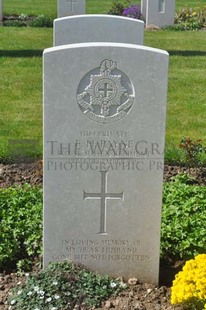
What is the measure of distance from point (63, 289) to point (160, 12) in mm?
13936

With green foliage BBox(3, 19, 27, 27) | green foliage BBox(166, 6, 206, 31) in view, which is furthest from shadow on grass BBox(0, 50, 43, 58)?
green foliage BBox(166, 6, 206, 31)

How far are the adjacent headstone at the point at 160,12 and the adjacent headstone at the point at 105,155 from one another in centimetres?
1350

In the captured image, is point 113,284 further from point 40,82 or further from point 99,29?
point 40,82

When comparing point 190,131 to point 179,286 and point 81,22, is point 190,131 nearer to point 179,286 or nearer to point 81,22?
point 81,22

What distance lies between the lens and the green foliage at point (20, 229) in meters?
4.95

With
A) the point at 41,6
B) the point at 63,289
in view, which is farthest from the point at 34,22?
the point at 63,289

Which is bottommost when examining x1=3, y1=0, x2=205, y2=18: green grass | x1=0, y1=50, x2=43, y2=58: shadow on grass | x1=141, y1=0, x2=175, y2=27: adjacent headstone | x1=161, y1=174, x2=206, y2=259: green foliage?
x1=161, y1=174, x2=206, y2=259: green foliage

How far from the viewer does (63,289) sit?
14.4 feet

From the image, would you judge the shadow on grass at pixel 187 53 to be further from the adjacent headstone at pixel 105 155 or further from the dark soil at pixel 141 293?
the adjacent headstone at pixel 105 155

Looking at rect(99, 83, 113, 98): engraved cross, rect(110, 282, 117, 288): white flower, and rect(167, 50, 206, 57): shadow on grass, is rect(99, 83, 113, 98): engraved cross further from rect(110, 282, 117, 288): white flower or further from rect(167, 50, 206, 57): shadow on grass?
rect(167, 50, 206, 57): shadow on grass

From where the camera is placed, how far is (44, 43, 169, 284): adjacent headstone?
167 inches

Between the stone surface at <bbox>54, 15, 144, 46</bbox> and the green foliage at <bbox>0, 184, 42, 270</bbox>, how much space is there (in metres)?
1.93

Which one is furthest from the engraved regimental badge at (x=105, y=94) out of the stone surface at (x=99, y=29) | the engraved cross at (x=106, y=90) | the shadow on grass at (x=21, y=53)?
the shadow on grass at (x=21, y=53)

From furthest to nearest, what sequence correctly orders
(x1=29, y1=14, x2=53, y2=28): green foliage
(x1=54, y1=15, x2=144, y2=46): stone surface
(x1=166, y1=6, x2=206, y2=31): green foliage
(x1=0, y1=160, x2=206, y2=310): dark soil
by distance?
(x1=166, y1=6, x2=206, y2=31): green foliage
(x1=29, y1=14, x2=53, y2=28): green foliage
(x1=54, y1=15, x2=144, y2=46): stone surface
(x1=0, y1=160, x2=206, y2=310): dark soil
